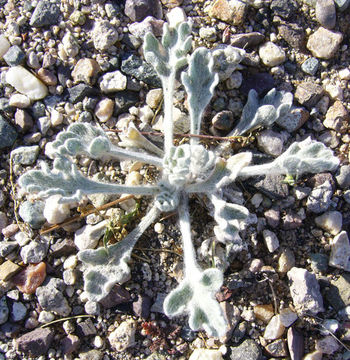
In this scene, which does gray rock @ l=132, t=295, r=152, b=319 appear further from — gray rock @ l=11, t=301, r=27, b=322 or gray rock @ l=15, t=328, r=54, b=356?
gray rock @ l=11, t=301, r=27, b=322

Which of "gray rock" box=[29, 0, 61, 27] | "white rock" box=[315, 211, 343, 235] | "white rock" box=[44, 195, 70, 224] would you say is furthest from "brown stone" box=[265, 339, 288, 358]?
"gray rock" box=[29, 0, 61, 27]

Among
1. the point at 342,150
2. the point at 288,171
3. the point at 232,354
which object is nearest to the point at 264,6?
the point at 342,150

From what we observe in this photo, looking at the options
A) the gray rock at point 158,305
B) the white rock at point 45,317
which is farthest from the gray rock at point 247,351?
the white rock at point 45,317

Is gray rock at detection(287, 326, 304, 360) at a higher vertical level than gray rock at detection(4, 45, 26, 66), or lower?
lower

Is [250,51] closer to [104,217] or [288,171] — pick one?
[288,171]

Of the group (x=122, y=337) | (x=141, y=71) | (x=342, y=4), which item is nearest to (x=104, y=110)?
(x=141, y=71)
